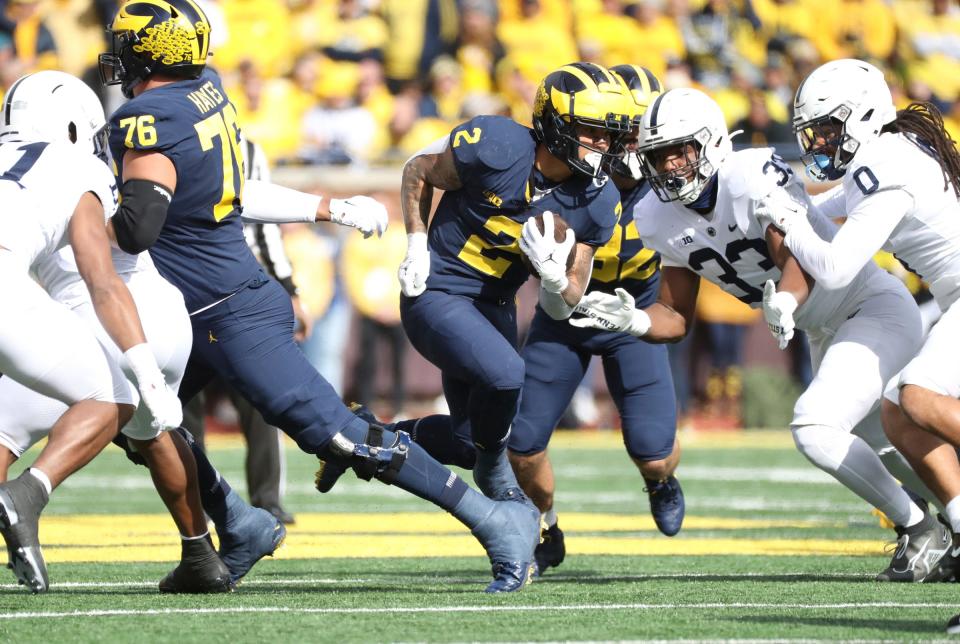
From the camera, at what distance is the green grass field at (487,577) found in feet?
Result: 12.5

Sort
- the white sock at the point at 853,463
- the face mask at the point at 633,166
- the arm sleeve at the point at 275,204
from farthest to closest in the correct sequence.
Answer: the face mask at the point at 633,166 → the arm sleeve at the point at 275,204 → the white sock at the point at 853,463

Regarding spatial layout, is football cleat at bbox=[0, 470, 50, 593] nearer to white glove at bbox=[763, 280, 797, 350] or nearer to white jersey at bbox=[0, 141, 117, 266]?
white jersey at bbox=[0, 141, 117, 266]

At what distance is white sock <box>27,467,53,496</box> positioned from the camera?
4.10 metres

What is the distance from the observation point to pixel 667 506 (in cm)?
582

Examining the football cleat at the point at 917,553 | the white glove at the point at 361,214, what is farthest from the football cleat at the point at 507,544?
the football cleat at the point at 917,553

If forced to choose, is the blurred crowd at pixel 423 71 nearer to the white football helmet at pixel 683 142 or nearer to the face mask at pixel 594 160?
the face mask at pixel 594 160

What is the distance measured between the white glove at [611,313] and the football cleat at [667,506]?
3.03ft

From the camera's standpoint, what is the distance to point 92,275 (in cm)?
410

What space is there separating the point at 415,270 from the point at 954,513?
1.80 metres

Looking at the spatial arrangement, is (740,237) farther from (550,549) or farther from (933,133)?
(550,549)

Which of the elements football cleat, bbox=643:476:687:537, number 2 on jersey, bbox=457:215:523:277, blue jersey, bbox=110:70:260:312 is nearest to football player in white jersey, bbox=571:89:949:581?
number 2 on jersey, bbox=457:215:523:277

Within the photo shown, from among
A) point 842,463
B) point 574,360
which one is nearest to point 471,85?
point 574,360

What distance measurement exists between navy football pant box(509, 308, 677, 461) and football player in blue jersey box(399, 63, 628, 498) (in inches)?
17.5

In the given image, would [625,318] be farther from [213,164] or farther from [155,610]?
[155,610]
